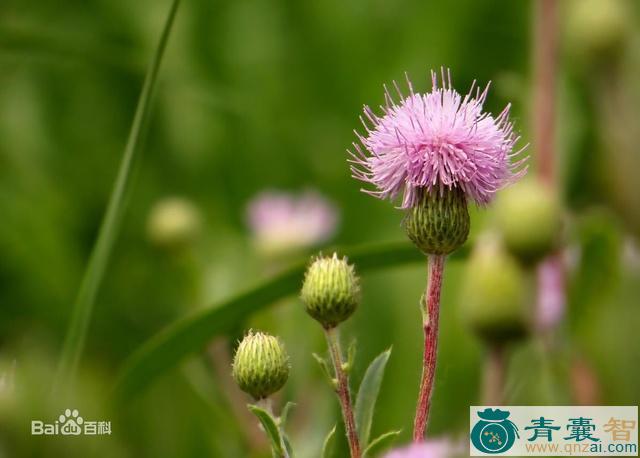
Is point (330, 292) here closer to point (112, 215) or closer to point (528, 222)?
point (112, 215)

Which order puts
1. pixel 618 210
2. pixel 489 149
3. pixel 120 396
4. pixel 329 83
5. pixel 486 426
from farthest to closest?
pixel 329 83 < pixel 618 210 < pixel 120 396 < pixel 486 426 < pixel 489 149

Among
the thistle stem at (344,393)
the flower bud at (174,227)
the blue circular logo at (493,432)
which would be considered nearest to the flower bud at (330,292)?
the thistle stem at (344,393)

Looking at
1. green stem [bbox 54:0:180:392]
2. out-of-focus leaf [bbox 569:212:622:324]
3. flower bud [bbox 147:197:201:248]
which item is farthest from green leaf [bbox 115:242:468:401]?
flower bud [bbox 147:197:201:248]

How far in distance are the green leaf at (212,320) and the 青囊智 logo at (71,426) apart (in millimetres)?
395

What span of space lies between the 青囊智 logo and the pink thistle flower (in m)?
0.18

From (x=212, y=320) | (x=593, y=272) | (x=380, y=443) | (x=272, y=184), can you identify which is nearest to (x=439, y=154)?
(x=380, y=443)

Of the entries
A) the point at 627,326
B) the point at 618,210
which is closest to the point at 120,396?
the point at 627,326

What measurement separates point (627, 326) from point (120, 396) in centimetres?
57

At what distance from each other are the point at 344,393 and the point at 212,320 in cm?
39

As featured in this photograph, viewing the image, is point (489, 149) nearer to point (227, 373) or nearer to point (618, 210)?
point (227, 373)

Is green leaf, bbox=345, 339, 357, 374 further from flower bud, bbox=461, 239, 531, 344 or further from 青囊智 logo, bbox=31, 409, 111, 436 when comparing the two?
flower bud, bbox=461, 239, 531, 344

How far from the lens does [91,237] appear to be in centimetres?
193

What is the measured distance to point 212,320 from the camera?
871 mm

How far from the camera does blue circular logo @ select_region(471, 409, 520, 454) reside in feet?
1.99
